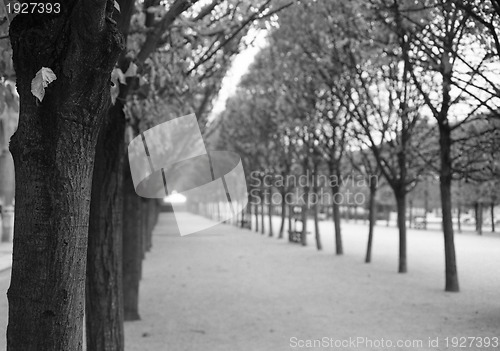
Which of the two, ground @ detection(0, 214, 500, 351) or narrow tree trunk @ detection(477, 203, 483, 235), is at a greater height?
narrow tree trunk @ detection(477, 203, 483, 235)

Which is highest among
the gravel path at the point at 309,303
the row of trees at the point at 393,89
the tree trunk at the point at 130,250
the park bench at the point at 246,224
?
the row of trees at the point at 393,89

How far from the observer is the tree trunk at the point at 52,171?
254 cm

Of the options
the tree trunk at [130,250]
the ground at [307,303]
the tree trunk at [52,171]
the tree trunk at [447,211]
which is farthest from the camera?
the tree trunk at [447,211]

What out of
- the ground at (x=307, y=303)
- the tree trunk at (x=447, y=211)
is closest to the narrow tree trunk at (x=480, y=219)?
the ground at (x=307, y=303)

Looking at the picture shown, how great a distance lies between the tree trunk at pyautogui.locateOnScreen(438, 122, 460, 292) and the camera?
1117 cm

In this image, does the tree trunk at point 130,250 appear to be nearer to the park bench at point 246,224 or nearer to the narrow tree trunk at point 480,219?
the narrow tree trunk at point 480,219

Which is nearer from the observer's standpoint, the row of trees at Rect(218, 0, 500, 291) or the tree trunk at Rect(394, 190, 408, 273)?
the row of trees at Rect(218, 0, 500, 291)

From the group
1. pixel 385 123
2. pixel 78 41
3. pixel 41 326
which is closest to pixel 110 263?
pixel 41 326

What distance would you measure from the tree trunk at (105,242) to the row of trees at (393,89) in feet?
16.3

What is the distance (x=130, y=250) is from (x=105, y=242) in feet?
11.8

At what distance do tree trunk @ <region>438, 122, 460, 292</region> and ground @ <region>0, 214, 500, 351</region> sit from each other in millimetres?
460

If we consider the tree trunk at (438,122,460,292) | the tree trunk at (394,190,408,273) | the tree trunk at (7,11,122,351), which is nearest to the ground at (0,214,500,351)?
the tree trunk at (394,190,408,273)

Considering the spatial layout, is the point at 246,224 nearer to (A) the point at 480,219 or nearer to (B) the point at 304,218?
(B) the point at 304,218

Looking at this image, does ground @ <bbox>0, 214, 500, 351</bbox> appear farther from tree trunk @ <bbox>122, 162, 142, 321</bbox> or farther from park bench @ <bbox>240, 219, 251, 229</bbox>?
park bench @ <bbox>240, 219, 251, 229</bbox>
